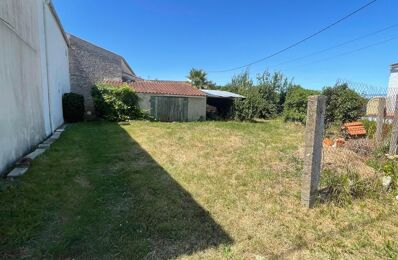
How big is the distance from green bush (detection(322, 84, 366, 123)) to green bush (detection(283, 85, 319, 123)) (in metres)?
2.89

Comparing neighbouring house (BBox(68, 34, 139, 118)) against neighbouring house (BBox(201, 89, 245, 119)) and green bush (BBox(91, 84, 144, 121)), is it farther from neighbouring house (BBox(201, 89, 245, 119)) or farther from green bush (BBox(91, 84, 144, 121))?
neighbouring house (BBox(201, 89, 245, 119))

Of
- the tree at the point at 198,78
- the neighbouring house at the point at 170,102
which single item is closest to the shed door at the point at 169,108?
the neighbouring house at the point at 170,102

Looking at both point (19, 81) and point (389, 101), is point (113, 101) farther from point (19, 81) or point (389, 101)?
point (389, 101)

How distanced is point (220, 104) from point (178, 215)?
58.2ft

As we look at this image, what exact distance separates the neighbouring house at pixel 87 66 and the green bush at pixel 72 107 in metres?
2.22

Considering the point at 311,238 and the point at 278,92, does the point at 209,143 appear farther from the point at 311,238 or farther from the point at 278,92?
the point at 278,92

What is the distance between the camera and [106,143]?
28.4ft

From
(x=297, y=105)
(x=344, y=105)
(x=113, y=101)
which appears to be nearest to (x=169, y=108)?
(x=113, y=101)

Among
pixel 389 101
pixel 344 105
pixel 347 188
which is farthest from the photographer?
pixel 344 105

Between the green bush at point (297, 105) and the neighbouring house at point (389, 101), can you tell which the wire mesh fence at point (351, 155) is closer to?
the neighbouring house at point (389, 101)

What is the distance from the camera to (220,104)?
828 inches

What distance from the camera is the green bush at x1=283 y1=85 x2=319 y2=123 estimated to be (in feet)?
54.0

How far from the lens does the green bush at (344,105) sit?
12.8 meters

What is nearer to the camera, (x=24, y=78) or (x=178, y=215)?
(x=178, y=215)
